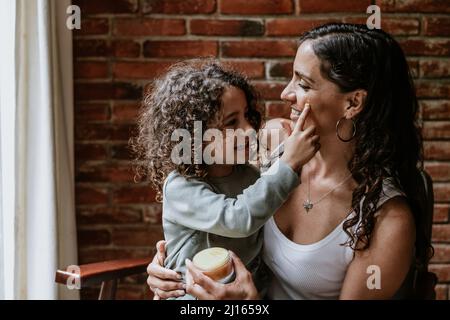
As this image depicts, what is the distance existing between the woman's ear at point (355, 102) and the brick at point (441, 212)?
0.95 metres

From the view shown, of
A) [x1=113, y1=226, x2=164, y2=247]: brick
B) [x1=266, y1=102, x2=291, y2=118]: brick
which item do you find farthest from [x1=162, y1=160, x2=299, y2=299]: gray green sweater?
[x1=113, y1=226, x2=164, y2=247]: brick

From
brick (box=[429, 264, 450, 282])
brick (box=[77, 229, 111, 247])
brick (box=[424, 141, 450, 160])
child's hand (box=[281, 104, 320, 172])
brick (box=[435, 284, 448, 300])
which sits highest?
child's hand (box=[281, 104, 320, 172])

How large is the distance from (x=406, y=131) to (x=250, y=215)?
1.57ft

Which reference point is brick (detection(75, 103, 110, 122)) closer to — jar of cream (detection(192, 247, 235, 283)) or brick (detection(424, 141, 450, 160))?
jar of cream (detection(192, 247, 235, 283))

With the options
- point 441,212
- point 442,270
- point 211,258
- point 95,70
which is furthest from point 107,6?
point 442,270

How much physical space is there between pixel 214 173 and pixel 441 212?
3.66ft

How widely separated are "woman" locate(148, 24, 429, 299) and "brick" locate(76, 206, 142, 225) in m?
0.74

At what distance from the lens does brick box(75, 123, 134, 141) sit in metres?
2.11

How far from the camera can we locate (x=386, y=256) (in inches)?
50.3

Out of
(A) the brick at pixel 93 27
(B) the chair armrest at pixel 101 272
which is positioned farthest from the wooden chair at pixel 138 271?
(A) the brick at pixel 93 27

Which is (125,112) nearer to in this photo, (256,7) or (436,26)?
(256,7)

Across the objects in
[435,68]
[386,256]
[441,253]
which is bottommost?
[441,253]
